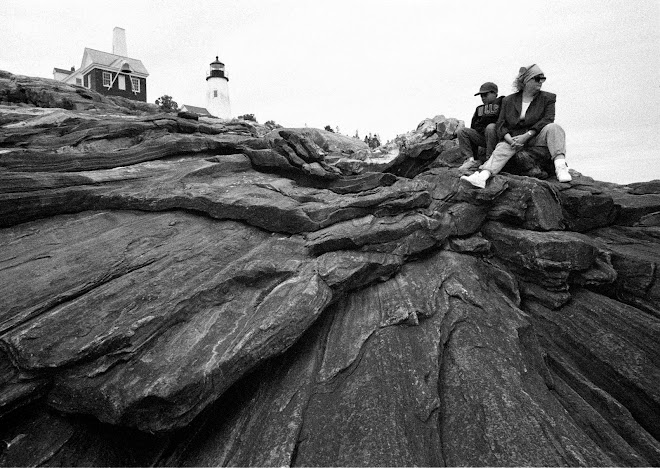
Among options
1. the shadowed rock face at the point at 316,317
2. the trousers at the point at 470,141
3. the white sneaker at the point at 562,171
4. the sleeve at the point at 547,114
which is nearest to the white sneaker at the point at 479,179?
the shadowed rock face at the point at 316,317

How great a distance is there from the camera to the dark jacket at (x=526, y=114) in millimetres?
12820

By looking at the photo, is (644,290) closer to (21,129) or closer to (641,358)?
(641,358)

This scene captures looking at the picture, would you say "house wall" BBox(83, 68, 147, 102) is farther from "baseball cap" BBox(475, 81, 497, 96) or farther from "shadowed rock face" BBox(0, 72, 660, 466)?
"baseball cap" BBox(475, 81, 497, 96)

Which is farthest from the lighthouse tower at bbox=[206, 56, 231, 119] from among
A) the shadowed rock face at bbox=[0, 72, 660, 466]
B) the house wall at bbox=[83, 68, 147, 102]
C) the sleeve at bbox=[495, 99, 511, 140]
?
the sleeve at bbox=[495, 99, 511, 140]

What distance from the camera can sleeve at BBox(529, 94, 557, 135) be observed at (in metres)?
12.8

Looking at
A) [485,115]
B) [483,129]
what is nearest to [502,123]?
[485,115]

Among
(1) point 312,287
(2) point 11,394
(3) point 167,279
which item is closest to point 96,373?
(2) point 11,394

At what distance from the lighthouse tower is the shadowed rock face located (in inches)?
3542

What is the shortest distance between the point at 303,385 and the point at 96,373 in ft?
13.4

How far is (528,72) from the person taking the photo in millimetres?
12648

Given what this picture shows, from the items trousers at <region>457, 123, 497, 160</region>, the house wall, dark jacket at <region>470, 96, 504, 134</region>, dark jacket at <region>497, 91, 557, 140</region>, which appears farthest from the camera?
the house wall

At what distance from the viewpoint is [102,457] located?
707cm

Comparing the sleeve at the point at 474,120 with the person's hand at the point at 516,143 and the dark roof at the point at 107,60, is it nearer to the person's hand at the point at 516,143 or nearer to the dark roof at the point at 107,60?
the person's hand at the point at 516,143

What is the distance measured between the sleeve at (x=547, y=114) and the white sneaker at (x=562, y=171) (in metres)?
1.36
